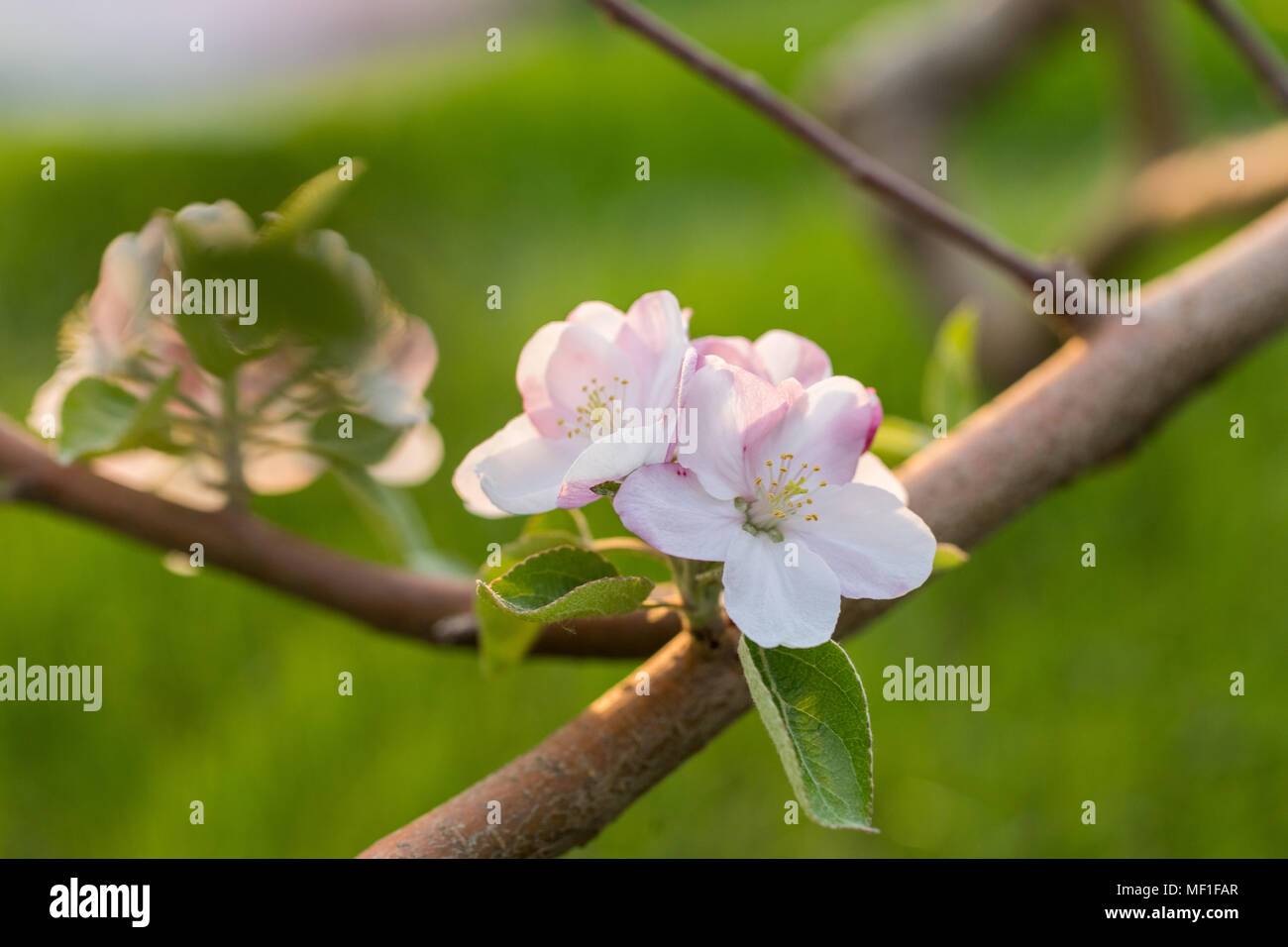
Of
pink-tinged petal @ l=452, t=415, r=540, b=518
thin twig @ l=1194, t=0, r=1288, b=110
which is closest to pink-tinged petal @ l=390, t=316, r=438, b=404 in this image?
pink-tinged petal @ l=452, t=415, r=540, b=518

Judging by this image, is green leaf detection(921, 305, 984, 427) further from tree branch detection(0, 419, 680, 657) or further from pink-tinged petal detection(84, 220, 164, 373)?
pink-tinged petal detection(84, 220, 164, 373)

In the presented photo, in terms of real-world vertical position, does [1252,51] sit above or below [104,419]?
above

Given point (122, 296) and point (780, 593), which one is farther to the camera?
point (122, 296)

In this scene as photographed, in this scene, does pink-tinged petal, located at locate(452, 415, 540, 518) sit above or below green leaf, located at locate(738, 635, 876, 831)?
above

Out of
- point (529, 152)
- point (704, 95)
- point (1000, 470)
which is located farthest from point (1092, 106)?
point (1000, 470)

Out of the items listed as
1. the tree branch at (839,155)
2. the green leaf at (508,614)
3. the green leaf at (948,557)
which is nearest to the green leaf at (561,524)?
the green leaf at (508,614)

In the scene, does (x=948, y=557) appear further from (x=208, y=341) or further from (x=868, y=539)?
(x=208, y=341)

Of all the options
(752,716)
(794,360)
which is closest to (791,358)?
(794,360)
